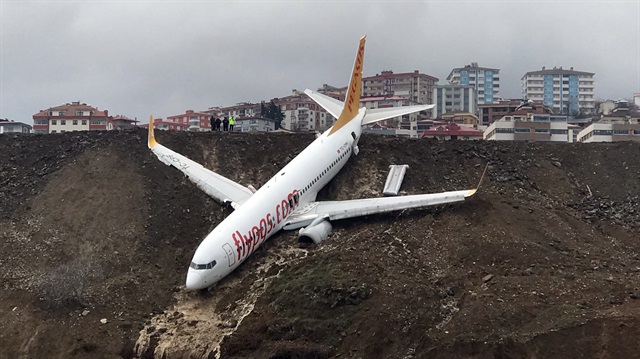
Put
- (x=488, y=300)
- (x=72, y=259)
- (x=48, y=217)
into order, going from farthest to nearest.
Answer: (x=48, y=217) → (x=72, y=259) → (x=488, y=300)

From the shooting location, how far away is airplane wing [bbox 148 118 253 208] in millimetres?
40344

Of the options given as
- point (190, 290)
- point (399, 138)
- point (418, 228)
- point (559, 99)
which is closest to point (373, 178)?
point (399, 138)

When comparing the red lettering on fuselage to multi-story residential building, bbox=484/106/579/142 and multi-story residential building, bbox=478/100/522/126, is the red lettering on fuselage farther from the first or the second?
multi-story residential building, bbox=478/100/522/126

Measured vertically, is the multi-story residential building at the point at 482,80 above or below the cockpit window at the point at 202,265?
above

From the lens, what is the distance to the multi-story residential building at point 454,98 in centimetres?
16100

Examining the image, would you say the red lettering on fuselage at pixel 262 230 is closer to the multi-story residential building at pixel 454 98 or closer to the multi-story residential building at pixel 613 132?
the multi-story residential building at pixel 613 132

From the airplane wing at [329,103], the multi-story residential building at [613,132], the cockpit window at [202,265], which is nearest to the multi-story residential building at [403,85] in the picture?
the multi-story residential building at [613,132]

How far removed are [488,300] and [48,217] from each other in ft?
90.6

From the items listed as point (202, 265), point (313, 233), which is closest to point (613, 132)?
point (313, 233)

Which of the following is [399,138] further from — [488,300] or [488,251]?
[488,300]

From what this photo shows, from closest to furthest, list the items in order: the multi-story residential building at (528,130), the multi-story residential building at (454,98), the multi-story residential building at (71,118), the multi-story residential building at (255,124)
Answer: the multi-story residential building at (528,130) < the multi-story residential building at (71,118) < the multi-story residential building at (255,124) < the multi-story residential building at (454,98)

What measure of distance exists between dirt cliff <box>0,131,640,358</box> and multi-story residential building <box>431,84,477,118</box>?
113 metres

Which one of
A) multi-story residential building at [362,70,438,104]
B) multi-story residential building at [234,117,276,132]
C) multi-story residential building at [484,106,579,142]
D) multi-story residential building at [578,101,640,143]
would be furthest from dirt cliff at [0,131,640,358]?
multi-story residential building at [362,70,438,104]

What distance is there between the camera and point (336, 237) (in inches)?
1419
